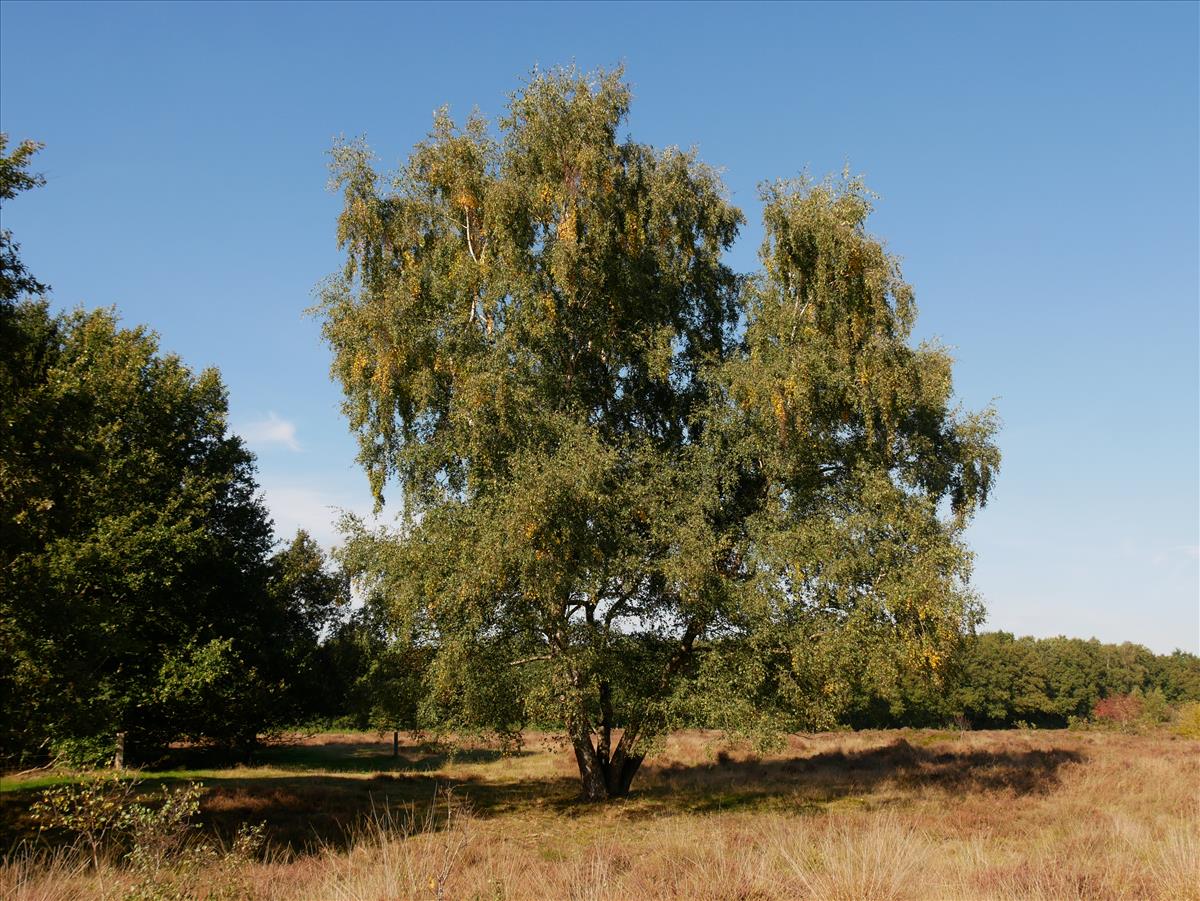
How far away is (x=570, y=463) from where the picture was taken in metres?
17.6

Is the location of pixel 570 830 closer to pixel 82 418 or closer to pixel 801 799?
pixel 801 799

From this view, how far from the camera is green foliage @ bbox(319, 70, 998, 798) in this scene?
58.1 ft

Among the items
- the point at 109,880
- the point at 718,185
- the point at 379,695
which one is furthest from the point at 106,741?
the point at 718,185

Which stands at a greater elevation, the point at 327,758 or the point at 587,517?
the point at 587,517

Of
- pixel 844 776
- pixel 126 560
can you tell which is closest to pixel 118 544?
pixel 126 560

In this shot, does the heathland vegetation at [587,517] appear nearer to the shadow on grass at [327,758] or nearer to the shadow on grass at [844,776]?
the shadow on grass at [844,776]

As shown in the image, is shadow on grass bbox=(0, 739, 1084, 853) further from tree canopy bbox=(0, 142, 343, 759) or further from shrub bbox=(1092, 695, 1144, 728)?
shrub bbox=(1092, 695, 1144, 728)

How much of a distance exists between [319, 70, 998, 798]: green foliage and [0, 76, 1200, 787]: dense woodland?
88 mm

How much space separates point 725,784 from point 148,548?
763 inches

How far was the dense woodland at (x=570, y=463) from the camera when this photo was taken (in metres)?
15.6

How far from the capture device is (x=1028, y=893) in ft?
27.9

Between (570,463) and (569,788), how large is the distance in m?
12.6

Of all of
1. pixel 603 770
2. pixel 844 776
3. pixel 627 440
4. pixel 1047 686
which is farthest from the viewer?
pixel 1047 686

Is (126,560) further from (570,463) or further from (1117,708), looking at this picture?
(1117,708)
